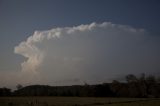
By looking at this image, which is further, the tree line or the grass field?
Answer: the tree line

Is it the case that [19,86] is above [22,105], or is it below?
Result: above

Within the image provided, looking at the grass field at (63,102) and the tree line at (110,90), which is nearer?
the grass field at (63,102)

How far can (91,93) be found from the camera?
98375mm

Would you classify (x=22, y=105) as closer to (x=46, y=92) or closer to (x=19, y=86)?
(x=46, y=92)

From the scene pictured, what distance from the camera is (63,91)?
313ft

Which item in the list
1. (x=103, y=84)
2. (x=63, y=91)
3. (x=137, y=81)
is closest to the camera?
(x=63, y=91)

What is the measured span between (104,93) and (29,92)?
31.3 metres

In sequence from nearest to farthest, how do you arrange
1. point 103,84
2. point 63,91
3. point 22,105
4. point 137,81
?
point 22,105 < point 63,91 < point 103,84 < point 137,81

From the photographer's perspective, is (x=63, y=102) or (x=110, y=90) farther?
(x=110, y=90)

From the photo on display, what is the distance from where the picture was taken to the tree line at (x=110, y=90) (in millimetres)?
97375

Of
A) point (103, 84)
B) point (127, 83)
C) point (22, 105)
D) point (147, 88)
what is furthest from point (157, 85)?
point (22, 105)

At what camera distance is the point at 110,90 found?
10456cm

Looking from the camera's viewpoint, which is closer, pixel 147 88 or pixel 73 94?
pixel 73 94

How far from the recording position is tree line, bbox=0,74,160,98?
97.4 m
